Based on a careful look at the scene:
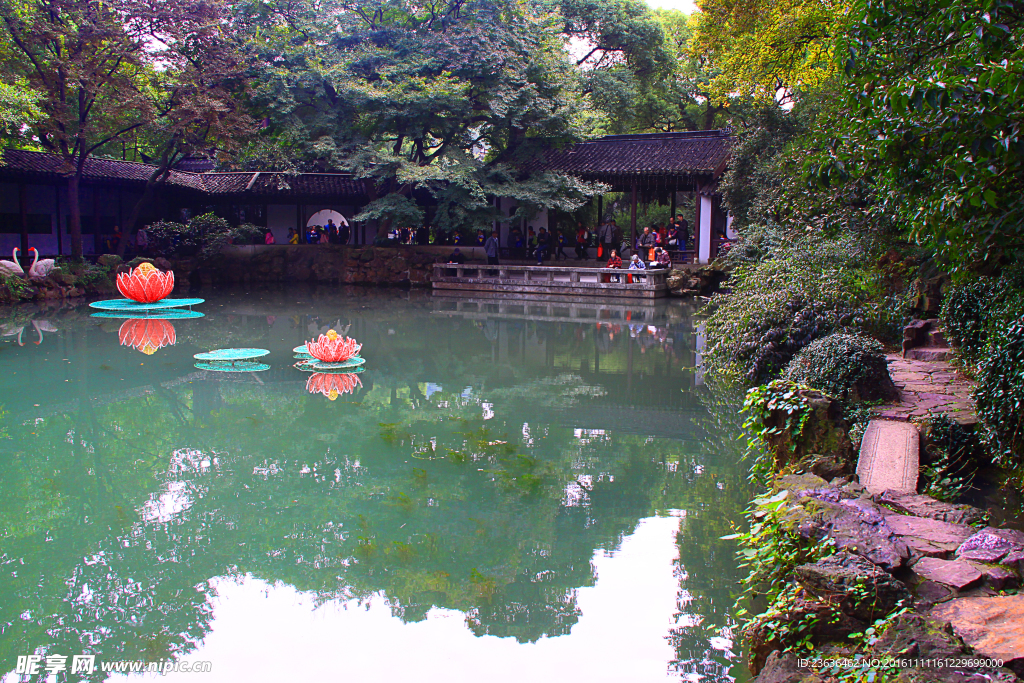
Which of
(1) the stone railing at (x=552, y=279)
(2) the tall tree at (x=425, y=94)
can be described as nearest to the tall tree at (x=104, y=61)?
(2) the tall tree at (x=425, y=94)

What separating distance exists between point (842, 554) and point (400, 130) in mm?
19350

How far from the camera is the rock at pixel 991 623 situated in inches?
98.4

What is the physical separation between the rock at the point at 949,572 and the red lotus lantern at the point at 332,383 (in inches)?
239

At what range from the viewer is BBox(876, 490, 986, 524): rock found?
3.74m

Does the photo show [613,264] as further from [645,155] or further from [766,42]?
[766,42]

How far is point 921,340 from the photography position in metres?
8.16

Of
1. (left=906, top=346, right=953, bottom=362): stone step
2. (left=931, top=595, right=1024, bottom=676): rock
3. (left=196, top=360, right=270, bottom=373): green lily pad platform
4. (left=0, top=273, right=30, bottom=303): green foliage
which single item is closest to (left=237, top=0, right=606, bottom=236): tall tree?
(left=0, top=273, right=30, bottom=303): green foliage

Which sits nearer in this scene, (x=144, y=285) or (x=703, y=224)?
(x=144, y=285)

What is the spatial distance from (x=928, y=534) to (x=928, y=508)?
44 centimetres

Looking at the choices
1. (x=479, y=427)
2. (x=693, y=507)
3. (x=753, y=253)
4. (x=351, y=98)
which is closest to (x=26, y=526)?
(x=479, y=427)

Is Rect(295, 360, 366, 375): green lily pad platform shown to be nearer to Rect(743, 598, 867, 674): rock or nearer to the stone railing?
Rect(743, 598, 867, 674): rock

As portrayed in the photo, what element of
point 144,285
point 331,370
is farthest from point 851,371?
point 144,285

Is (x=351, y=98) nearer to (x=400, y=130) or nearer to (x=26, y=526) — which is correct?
(x=400, y=130)

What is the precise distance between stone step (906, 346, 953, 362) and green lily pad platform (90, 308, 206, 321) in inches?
456
